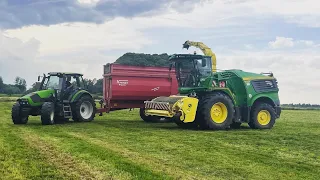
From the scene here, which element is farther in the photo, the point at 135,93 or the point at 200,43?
the point at 200,43

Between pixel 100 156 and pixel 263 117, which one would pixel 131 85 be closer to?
pixel 263 117

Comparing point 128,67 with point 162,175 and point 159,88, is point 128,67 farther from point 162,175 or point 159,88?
point 162,175

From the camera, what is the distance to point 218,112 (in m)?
16.2

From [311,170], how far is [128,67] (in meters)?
12.9

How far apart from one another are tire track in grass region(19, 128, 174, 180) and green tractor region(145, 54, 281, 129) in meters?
4.63

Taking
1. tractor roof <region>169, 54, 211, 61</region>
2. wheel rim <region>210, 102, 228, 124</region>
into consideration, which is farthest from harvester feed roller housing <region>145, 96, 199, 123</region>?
tractor roof <region>169, 54, 211, 61</region>

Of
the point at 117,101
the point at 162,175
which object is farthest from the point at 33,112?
the point at 162,175

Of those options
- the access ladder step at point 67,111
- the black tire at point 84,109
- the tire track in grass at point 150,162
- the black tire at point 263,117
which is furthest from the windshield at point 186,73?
the tire track in grass at point 150,162

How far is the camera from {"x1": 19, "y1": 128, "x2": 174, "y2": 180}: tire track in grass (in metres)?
7.33

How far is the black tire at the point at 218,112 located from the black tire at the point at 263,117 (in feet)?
5.25

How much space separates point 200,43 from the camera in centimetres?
2206

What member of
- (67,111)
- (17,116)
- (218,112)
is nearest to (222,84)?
(218,112)

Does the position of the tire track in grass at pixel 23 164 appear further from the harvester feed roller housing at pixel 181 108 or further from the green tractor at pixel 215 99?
the green tractor at pixel 215 99

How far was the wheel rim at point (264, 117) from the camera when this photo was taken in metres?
17.7
